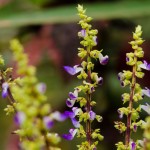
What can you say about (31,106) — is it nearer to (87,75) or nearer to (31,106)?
(31,106)

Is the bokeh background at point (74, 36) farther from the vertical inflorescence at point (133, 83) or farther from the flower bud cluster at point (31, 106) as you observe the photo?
the flower bud cluster at point (31, 106)

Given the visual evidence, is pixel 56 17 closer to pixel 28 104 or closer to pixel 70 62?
pixel 70 62

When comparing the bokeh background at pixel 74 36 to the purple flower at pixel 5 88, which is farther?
the bokeh background at pixel 74 36

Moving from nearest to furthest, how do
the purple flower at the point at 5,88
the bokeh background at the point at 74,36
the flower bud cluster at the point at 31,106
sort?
the flower bud cluster at the point at 31,106 → the purple flower at the point at 5,88 → the bokeh background at the point at 74,36

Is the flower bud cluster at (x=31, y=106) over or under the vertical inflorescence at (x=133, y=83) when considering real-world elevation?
under

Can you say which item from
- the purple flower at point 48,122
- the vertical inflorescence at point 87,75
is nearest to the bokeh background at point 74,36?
the vertical inflorescence at point 87,75

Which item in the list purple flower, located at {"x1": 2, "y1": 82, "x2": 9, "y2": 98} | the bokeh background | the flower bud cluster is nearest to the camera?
the flower bud cluster

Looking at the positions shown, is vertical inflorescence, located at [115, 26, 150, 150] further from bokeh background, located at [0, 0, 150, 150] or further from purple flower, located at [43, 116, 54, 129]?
bokeh background, located at [0, 0, 150, 150]

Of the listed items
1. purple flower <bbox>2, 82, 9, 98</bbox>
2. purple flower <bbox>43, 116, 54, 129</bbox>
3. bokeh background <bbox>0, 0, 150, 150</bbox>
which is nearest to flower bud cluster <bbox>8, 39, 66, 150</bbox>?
purple flower <bbox>43, 116, 54, 129</bbox>

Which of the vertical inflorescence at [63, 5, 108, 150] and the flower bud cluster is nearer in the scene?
the flower bud cluster

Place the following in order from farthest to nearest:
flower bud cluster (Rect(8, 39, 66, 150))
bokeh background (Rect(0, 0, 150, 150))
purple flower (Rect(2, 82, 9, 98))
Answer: bokeh background (Rect(0, 0, 150, 150)), purple flower (Rect(2, 82, 9, 98)), flower bud cluster (Rect(8, 39, 66, 150))
